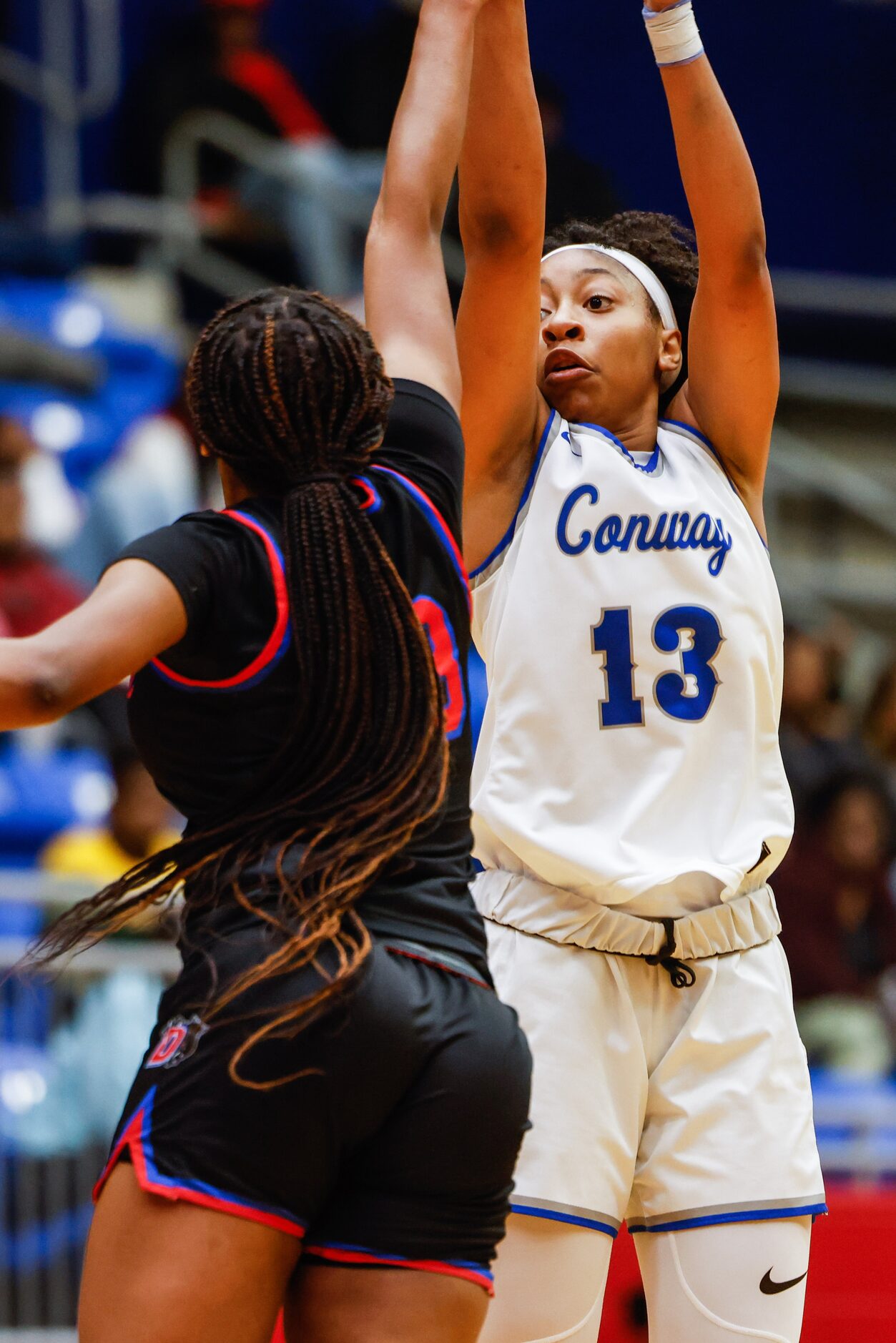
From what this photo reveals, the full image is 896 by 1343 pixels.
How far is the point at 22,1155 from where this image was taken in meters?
5.05

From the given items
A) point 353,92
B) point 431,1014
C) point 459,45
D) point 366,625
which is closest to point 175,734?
point 366,625

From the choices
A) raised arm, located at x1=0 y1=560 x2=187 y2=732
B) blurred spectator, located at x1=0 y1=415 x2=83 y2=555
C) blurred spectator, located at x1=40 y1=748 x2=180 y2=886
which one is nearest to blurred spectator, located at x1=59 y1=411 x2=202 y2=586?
blurred spectator, located at x1=0 y1=415 x2=83 y2=555

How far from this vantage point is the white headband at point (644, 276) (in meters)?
3.23

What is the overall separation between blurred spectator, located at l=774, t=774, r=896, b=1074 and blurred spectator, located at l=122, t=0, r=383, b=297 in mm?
3170

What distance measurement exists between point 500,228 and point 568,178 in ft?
20.5

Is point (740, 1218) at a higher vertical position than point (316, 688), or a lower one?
lower

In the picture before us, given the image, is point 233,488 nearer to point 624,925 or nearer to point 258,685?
point 258,685

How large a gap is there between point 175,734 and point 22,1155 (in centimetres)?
328

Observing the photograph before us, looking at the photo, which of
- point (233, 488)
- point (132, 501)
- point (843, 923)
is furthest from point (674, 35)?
point (132, 501)

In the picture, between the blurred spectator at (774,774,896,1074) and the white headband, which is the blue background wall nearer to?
the blurred spectator at (774,774,896,1074)

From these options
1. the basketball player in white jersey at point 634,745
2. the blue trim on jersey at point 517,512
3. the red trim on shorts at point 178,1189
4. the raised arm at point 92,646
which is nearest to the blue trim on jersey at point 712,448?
the basketball player in white jersey at point 634,745

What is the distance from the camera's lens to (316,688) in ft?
6.87

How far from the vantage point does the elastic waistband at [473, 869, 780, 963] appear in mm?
2842

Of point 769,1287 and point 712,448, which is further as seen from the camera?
point 712,448
